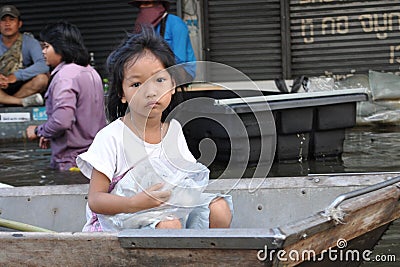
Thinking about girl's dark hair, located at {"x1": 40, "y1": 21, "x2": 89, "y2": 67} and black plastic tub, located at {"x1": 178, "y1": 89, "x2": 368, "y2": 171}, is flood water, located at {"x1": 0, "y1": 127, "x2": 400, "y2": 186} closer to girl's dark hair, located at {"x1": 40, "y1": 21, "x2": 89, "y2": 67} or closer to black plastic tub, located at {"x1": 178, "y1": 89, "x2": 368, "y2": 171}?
black plastic tub, located at {"x1": 178, "y1": 89, "x2": 368, "y2": 171}

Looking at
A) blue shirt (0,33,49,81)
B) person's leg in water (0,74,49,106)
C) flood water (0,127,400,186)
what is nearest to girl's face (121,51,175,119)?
flood water (0,127,400,186)

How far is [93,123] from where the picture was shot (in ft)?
20.9

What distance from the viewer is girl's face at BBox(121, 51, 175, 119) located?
3.29 meters

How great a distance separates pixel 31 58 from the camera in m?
9.13

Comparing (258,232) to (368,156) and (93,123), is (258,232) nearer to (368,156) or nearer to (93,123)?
(93,123)

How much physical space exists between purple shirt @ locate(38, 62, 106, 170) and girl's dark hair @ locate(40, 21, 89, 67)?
70 millimetres

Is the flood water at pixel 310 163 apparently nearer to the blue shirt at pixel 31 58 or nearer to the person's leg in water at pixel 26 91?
the person's leg in water at pixel 26 91

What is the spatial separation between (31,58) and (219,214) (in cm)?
615

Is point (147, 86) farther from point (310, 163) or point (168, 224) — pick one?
point (310, 163)

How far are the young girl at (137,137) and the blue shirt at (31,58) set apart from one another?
5.64m

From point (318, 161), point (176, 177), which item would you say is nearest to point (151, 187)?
point (176, 177)

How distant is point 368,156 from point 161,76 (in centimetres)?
477

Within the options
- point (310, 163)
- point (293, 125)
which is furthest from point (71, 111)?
point (310, 163)

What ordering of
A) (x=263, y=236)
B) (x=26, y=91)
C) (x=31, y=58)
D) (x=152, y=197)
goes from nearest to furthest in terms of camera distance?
(x=263, y=236) → (x=152, y=197) → (x=31, y=58) → (x=26, y=91)
